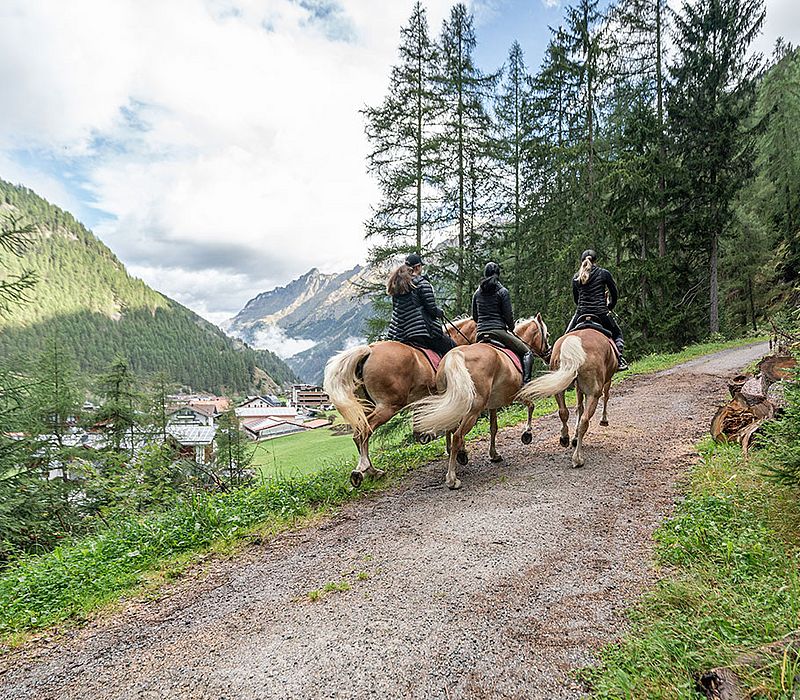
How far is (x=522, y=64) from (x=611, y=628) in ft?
88.8

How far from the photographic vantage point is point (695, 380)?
12.7m

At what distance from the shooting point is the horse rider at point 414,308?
6906mm

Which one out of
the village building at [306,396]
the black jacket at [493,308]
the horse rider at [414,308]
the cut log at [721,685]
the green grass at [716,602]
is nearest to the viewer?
the cut log at [721,685]

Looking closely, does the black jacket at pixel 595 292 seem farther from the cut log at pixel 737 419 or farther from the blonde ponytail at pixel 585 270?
the cut log at pixel 737 419

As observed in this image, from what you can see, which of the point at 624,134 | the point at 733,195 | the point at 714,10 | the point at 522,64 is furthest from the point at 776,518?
the point at 522,64

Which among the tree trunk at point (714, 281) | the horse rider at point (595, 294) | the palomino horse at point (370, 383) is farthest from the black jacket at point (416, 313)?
the tree trunk at point (714, 281)

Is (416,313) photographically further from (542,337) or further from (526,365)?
(542,337)

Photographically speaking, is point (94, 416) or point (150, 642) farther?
point (94, 416)

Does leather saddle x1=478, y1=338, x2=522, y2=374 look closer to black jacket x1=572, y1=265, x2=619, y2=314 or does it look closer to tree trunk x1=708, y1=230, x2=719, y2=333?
black jacket x1=572, y1=265, x2=619, y2=314

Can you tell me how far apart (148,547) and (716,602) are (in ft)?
17.1

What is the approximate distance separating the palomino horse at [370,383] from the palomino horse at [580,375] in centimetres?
161

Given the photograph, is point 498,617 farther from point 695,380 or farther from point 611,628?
point 695,380

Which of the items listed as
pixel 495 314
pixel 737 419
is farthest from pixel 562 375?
pixel 737 419

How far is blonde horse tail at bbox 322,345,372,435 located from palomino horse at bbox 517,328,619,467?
8.08 feet
